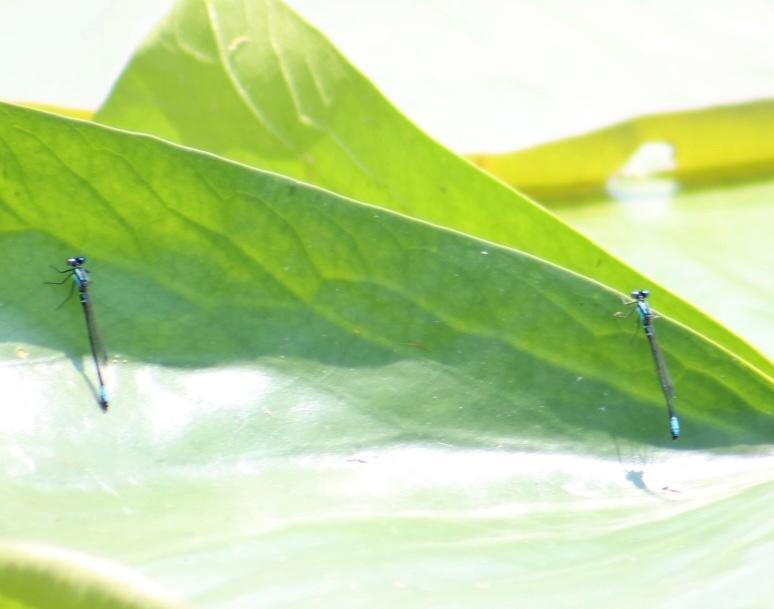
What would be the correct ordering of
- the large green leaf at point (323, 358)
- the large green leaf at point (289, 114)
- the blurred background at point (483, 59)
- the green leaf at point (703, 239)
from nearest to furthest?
the large green leaf at point (323, 358)
the large green leaf at point (289, 114)
the green leaf at point (703, 239)
the blurred background at point (483, 59)

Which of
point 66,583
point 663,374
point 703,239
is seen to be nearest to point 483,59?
point 703,239

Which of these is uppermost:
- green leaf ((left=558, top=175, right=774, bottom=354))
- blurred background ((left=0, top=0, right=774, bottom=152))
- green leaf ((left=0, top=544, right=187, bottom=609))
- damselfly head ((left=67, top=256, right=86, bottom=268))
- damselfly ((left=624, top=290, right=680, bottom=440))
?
blurred background ((left=0, top=0, right=774, bottom=152))

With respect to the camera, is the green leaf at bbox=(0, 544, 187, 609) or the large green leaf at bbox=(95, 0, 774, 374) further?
the large green leaf at bbox=(95, 0, 774, 374)

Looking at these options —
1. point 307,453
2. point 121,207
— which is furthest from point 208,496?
point 121,207

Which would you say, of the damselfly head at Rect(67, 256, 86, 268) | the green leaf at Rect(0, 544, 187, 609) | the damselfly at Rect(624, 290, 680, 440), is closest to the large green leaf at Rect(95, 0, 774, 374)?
the damselfly at Rect(624, 290, 680, 440)

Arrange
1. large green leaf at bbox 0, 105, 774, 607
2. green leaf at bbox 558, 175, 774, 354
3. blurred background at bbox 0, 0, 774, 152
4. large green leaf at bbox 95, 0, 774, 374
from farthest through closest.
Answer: blurred background at bbox 0, 0, 774, 152
green leaf at bbox 558, 175, 774, 354
large green leaf at bbox 95, 0, 774, 374
large green leaf at bbox 0, 105, 774, 607

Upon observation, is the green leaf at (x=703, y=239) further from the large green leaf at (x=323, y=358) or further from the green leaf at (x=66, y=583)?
the green leaf at (x=66, y=583)

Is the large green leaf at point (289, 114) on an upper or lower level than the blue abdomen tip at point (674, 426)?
upper

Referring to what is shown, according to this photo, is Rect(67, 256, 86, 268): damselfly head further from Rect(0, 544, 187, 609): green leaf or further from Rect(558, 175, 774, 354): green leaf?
Rect(558, 175, 774, 354): green leaf

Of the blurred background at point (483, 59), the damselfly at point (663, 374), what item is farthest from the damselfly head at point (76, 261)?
the blurred background at point (483, 59)
